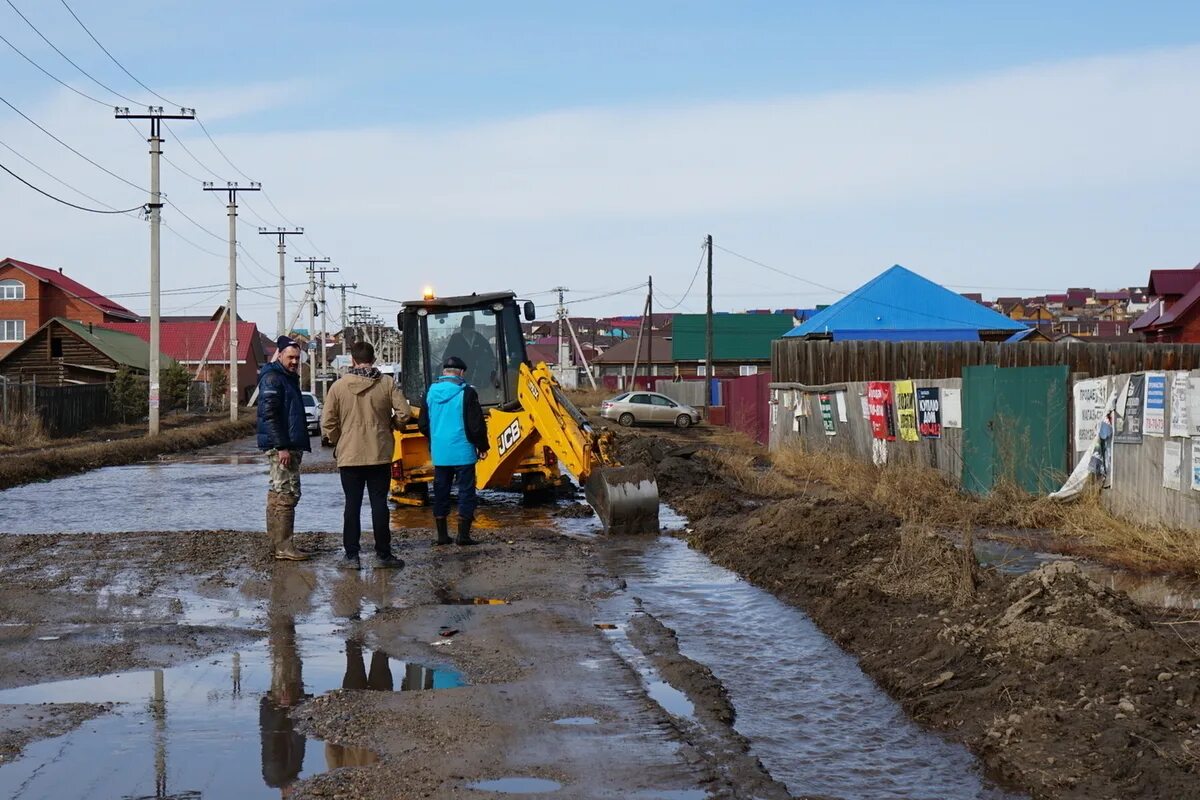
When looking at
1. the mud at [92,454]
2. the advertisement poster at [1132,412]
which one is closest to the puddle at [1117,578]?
the advertisement poster at [1132,412]

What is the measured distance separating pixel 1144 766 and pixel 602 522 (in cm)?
944

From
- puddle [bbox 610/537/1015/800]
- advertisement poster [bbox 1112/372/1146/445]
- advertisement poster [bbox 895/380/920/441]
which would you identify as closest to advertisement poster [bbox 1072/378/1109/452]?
advertisement poster [bbox 1112/372/1146/445]

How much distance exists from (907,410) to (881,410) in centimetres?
155

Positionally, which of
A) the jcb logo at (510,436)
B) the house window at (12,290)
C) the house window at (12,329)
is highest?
the house window at (12,290)

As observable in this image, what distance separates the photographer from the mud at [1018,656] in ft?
17.7

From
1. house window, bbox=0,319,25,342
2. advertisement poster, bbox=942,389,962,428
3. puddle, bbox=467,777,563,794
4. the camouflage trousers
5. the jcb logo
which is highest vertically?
house window, bbox=0,319,25,342

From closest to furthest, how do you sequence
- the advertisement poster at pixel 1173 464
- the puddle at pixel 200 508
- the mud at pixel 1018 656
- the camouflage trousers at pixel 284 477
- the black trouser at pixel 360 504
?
the mud at pixel 1018 656 < the black trouser at pixel 360 504 < the camouflage trousers at pixel 284 477 < the advertisement poster at pixel 1173 464 < the puddle at pixel 200 508

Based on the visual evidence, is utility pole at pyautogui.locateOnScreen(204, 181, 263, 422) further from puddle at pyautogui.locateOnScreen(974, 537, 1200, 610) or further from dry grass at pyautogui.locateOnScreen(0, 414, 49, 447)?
puddle at pyautogui.locateOnScreen(974, 537, 1200, 610)

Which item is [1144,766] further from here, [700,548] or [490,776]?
[700,548]

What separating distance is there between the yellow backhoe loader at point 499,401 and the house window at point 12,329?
76.6 m

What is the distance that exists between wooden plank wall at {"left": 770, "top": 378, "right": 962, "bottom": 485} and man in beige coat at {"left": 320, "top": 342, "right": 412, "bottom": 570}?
28.8ft

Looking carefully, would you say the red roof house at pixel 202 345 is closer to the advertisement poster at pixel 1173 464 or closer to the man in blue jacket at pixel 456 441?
the man in blue jacket at pixel 456 441

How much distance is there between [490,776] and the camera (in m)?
5.32

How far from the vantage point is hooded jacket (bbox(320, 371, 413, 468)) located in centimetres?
1133
